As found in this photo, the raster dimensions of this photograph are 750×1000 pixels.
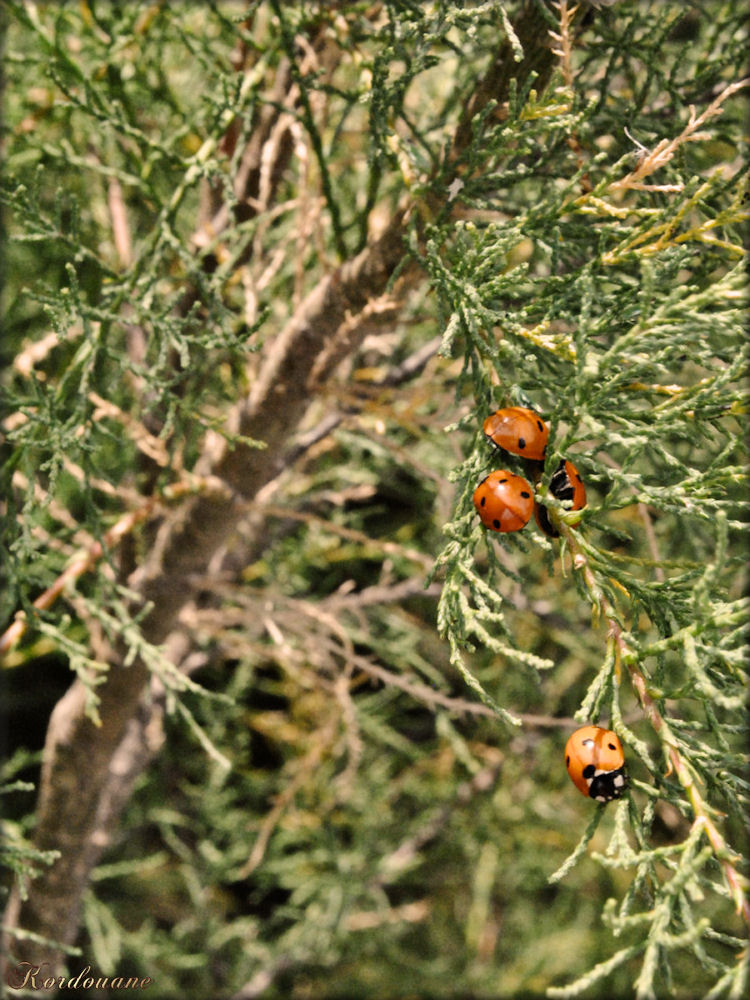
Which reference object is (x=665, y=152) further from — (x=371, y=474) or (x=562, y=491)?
(x=371, y=474)

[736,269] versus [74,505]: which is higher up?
[736,269]

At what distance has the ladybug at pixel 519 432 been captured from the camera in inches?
44.3

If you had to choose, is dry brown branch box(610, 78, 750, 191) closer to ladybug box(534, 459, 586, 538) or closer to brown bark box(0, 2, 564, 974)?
brown bark box(0, 2, 564, 974)

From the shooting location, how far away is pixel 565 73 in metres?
1.24

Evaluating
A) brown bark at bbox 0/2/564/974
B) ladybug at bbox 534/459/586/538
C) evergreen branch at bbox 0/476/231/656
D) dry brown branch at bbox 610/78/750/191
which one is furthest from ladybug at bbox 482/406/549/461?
evergreen branch at bbox 0/476/231/656

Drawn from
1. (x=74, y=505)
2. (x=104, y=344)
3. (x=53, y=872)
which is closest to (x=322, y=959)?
(x=53, y=872)

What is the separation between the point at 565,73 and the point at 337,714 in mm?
2249

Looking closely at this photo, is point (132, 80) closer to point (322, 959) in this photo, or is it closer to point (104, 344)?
point (104, 344)

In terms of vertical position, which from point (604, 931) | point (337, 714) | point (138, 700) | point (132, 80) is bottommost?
point (604, 931)

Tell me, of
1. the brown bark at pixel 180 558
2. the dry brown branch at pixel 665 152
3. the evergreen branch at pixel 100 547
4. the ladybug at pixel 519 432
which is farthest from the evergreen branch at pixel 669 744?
the evergreen branch at pixel 100 547

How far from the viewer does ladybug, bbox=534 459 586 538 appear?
3.80 ft

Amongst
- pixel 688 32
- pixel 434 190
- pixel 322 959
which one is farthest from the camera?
pixel 322 959

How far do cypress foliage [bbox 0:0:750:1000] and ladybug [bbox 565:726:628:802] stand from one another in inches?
1.8

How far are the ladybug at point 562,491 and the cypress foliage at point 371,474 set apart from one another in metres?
0.03
